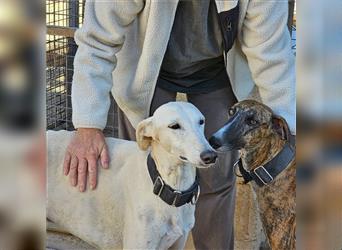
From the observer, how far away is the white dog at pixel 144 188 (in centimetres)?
168

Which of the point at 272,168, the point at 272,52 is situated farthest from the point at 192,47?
the point at 272,168

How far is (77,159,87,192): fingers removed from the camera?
1.86m

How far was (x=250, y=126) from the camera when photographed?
189 centimetres

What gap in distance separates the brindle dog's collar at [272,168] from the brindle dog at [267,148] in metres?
0.01

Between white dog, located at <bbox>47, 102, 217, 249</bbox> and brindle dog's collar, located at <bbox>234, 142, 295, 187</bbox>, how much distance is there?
0.21m

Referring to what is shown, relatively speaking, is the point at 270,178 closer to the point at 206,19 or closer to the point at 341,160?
the point at 206,19

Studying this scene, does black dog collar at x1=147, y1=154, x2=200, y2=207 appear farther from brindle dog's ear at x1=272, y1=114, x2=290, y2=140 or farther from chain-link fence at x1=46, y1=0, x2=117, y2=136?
chain-link fence at x1=46, y1=0, x2=117, y2=136

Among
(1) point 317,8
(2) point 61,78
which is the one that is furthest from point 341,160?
(2) point 61,78

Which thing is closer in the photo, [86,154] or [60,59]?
[86,154]

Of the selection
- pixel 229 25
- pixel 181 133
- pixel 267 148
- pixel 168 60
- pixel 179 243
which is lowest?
pixel 179 243

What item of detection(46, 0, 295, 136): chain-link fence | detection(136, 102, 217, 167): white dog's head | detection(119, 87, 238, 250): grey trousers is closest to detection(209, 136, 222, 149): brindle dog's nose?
detection(136, 102, 217, 167): white dog's head

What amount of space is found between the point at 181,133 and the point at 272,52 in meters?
0.46

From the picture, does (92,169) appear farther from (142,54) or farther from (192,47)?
(192,47)

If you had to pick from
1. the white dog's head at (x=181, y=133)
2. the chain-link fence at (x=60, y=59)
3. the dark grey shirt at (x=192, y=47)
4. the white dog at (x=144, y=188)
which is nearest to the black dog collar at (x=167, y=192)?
the white dog at (x=144, y=188)
